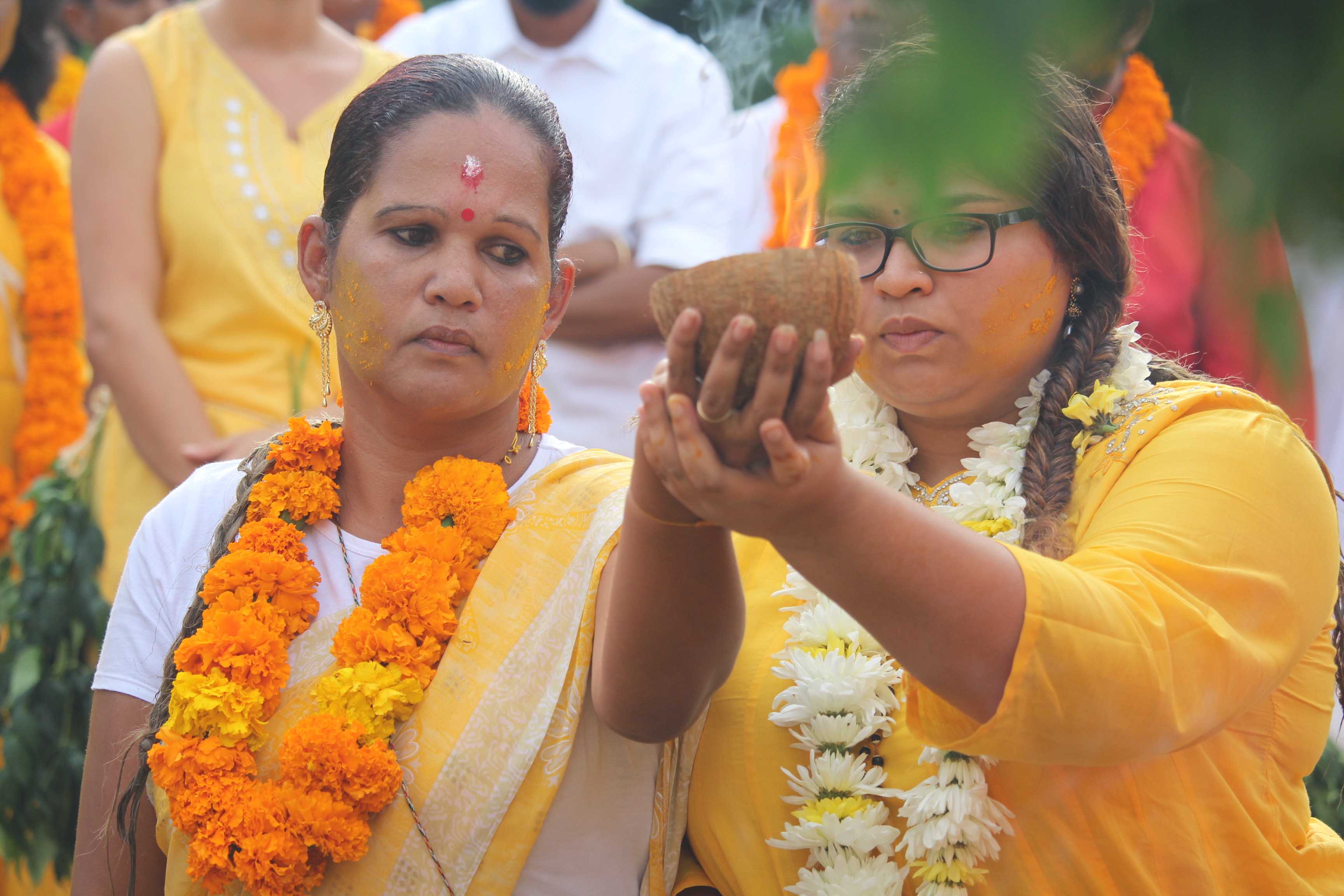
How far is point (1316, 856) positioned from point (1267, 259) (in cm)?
143

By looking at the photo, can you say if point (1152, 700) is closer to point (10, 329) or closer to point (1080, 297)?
point (1080, 297)

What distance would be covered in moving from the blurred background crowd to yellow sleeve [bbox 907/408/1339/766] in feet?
0.96

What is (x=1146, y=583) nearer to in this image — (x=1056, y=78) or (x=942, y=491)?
(x=942, y=491)

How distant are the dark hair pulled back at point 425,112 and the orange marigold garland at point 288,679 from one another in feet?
1.78

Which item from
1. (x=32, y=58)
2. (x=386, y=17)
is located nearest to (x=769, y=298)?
(x=32, y=58)

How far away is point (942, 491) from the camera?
7.26 feet

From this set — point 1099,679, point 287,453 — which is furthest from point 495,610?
point 1099,679

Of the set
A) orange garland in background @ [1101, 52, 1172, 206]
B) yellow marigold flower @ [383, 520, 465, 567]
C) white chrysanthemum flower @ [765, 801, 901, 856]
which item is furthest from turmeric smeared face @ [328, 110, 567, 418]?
orange garland in background @ [1101, 52, 1172, 206]

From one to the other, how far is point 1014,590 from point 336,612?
4.25ft

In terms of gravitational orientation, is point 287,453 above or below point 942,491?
below

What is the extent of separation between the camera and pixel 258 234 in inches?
132

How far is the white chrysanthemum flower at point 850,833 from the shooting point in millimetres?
1919

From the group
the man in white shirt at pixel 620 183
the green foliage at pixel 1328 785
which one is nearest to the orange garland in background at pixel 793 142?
the man in white shirt at pixel 620 183

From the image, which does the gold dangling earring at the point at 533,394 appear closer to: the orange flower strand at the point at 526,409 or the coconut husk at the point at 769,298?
the orange flower strand at the point at 526,409
